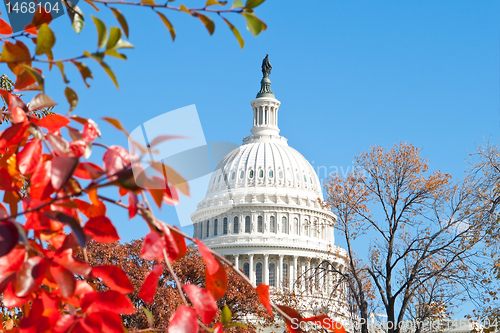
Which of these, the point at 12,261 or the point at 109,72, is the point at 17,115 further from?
the point at 12,261

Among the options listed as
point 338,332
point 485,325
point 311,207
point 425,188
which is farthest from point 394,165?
point 311,207

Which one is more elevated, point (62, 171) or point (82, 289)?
point (62, 171)

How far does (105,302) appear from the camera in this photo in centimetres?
164

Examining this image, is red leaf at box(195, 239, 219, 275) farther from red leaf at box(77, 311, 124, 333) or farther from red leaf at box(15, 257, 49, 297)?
red leaf at box(15, 257, 49, 297)

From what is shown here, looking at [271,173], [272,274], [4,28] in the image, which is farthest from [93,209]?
[271,173]

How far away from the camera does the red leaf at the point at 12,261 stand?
1.63 metres

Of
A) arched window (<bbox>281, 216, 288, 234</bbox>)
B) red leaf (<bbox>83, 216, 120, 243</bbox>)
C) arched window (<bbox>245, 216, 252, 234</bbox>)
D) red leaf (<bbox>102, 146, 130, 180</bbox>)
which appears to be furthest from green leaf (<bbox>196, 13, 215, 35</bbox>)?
arched window (<bbox>281, 216, 288, 234</bbox>)

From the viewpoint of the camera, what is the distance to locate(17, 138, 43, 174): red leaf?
1676 mm

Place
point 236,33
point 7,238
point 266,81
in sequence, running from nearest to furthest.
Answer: point 7,238
point 236,33
point 266,81

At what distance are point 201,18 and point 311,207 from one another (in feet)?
313

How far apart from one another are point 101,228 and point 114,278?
0.14 m

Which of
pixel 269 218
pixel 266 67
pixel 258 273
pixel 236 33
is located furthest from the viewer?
pixel 266 67

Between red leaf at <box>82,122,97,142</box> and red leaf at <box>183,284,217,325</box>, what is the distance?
52 cm

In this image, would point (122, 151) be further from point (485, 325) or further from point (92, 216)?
point (485, 325)
